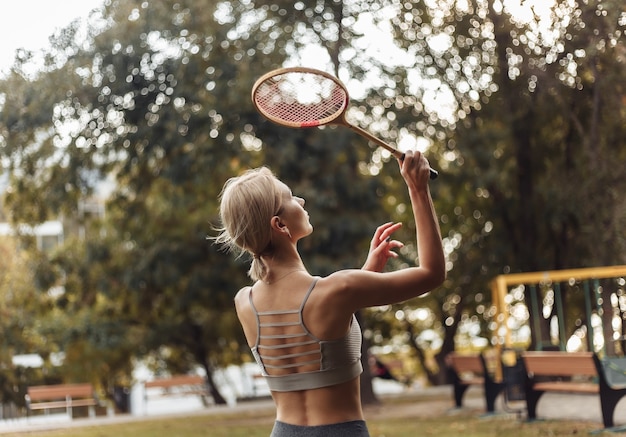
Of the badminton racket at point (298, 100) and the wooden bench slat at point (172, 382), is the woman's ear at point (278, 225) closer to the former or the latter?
the badminton racket at point (298, 100)

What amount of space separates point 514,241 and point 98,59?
964 centimetres

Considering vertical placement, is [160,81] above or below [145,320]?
above

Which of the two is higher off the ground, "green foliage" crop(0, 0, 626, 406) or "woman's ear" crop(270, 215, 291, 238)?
"green foliage" crop(0, 0, 626, 406)

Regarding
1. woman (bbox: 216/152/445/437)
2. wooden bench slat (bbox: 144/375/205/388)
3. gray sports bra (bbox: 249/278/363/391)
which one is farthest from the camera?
wooden bench slat (bbox: 144/375/205/388)

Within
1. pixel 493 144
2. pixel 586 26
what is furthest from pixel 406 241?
pixel 586 26

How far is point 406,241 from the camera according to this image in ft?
78.3

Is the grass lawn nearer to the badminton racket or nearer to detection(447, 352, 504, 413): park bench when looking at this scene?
detection(447, 352, 504, 413): park bench

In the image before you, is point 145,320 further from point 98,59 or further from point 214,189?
point 98,59

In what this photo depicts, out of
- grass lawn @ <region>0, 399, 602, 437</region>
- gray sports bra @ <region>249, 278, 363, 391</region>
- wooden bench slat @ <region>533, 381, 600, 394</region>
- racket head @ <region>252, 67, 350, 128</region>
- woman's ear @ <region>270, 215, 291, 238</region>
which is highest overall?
racket head @ <region>252, 67, 350, 128</region>

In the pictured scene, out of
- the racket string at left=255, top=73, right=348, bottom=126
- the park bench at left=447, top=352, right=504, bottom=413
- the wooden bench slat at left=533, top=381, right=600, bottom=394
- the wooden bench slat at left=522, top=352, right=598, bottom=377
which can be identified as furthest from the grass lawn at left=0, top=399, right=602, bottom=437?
the racket string at left=255, top=73, right=348, bottom=126

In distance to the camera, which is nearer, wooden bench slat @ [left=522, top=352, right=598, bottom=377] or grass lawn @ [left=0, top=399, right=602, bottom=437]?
wooden bench slat @ [left=522, top=352, right=598, bottom=377]

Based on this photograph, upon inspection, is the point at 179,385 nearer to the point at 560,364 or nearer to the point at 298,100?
the point at 560,364

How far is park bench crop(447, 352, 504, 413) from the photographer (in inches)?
625

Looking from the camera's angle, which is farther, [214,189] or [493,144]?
[214,189]
